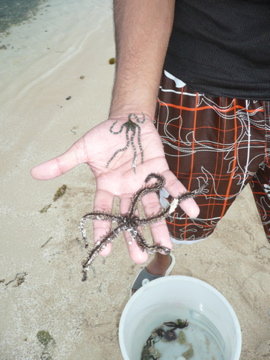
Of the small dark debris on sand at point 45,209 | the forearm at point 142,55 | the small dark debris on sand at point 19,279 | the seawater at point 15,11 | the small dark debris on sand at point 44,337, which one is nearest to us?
the forearm at point 142,55

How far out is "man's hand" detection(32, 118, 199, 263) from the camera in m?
1.59

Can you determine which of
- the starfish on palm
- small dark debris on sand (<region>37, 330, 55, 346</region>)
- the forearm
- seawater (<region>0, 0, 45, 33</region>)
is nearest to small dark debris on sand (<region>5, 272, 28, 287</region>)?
small dark debris on sand (<region>37, 330, 55, 346</region>)

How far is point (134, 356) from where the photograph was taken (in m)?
2.08

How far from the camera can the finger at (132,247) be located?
5.05 ft

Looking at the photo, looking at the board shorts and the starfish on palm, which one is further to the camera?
the board shorts

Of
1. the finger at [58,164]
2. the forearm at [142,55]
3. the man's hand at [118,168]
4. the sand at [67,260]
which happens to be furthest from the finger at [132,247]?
the sand at [67,260]

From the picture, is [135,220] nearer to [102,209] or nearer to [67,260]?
[102,209]

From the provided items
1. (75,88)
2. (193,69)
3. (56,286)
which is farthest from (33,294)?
(75,88)

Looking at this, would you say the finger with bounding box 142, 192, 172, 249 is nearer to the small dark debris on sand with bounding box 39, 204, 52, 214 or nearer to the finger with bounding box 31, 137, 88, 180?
the finger with bounding box 31, 137, 88, 180

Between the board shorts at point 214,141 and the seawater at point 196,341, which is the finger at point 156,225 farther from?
the seawater at point 196,341

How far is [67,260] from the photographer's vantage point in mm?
2848

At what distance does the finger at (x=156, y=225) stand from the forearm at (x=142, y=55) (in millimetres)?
469

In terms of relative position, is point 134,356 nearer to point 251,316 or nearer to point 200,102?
point 251,316

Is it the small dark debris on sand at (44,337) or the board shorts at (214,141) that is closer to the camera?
the board shorts at (214,141)
